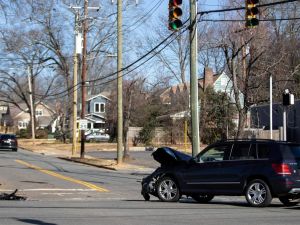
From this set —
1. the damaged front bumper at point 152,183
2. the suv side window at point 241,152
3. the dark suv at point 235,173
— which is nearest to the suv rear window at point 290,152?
the dark suv at point 235,173

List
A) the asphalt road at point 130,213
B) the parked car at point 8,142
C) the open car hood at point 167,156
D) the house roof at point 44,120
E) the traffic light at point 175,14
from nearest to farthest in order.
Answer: the asphalt road at point 130,213 < the open car hood at point 167,156 < the traffic light at point 175,14 < the parked car at point 8,142 < the house roof at point 44,120

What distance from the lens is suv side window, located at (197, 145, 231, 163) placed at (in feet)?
50.8

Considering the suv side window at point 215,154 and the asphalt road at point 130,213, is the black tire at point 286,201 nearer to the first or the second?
the asphalt road at point 130,213

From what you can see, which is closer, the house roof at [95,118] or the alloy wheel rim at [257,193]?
the alloy wheel rim at [257,193]

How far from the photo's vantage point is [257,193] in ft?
48.4

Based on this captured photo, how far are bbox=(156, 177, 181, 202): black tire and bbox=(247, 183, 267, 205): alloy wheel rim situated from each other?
2.18 metres

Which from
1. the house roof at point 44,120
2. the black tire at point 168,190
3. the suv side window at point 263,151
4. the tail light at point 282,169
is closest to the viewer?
the tail light at point 282,169

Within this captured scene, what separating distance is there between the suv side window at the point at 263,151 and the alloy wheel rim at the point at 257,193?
722 mm

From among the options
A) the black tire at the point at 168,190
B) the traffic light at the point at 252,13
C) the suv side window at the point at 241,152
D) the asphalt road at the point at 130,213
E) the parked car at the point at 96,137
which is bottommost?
the asphalt road at the point at 130,213

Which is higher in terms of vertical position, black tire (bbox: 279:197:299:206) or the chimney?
the chimney

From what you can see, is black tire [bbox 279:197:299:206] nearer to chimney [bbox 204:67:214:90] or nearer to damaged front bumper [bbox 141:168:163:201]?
damaged front bumper [bbox 141:168:163:201]

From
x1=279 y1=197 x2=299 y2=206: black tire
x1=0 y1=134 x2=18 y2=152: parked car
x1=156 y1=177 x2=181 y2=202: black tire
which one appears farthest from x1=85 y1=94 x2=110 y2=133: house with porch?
x1=279 y1=197 x2=299 y2=206: black tire

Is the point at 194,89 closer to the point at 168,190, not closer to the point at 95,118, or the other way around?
the point at 168,190

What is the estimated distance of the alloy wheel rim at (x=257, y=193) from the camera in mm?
14641
